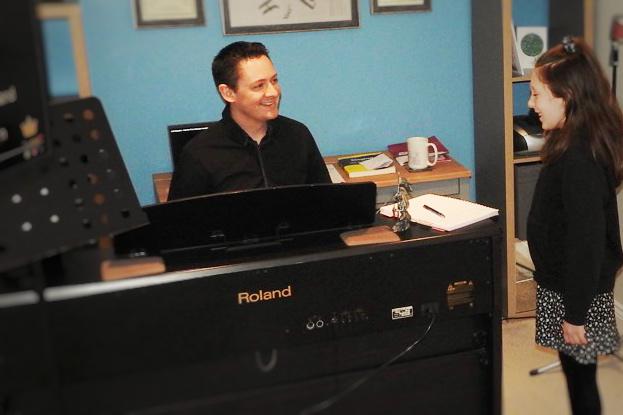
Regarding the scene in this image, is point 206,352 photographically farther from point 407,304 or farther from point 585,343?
point 585,343

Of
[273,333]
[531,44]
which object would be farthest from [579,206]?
[531,44]

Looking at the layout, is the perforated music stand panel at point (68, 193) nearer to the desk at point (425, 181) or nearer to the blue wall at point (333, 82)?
the desk at point (425, 181)

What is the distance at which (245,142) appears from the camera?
6.41 feet

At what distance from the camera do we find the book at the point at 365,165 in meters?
2.40

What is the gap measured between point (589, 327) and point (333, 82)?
56.4 inches

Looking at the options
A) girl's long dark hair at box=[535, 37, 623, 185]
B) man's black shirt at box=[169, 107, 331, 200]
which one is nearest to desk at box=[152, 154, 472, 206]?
man's black shirt at box=[169, 107, 331, 200]

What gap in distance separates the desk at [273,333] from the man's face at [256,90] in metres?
0.78

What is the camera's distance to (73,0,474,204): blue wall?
8.05ft

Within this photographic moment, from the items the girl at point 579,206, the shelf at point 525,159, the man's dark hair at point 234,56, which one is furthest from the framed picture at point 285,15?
the girl at point 579,206

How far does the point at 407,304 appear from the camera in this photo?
121cm

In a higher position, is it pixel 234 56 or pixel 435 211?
pixel 234 56

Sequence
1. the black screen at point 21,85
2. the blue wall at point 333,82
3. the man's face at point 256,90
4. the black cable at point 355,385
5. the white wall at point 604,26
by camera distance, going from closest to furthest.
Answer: the black screen at point 21,85, the black cable at point 355,385, the white wall at point 604,26, the man's face at point 256,90, the blue wall at point 333,82

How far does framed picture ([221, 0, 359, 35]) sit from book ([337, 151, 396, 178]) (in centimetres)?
50

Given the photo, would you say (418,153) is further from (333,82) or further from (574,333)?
(574,333)
